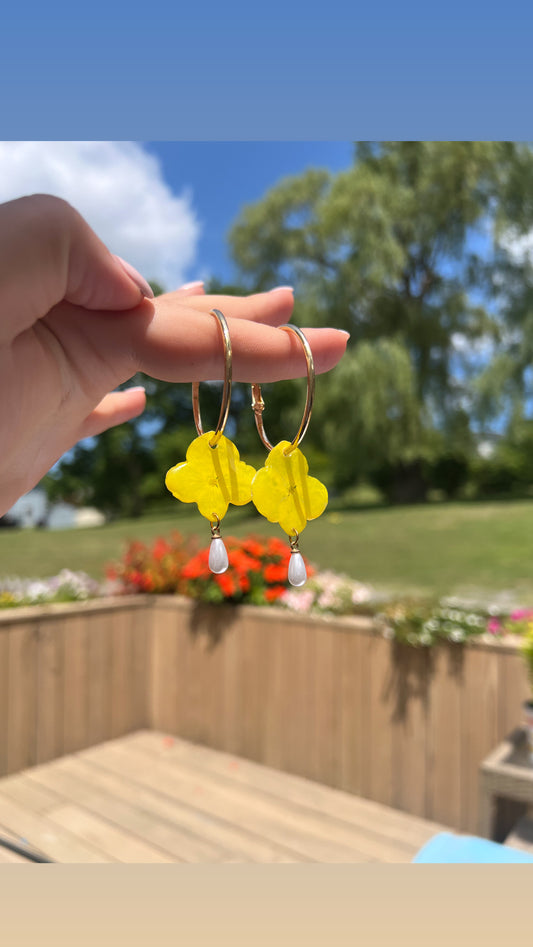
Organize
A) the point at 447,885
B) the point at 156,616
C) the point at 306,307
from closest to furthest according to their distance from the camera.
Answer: the point at 447,885 → the point at 156,616 → the point at 306,307

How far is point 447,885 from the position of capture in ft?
2.18

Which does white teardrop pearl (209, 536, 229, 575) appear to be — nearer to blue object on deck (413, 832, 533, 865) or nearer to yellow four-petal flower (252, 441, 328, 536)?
yellow four-petal flower (252, 441, 328, 536)

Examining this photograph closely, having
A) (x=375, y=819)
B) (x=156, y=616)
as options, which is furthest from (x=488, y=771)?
(x=156, y=616)

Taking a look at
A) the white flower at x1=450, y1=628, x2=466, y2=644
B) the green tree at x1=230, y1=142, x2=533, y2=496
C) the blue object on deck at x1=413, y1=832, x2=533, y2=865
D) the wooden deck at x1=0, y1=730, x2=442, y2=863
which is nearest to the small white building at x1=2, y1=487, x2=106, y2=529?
the green tree at x1=230, y1=142, x2=533, y2=496

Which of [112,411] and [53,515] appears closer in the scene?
[112,411]

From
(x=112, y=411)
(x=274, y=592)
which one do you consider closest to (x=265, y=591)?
(x=274, y=592)

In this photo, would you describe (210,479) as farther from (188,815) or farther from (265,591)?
(265,591)

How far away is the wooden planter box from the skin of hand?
1.76 m

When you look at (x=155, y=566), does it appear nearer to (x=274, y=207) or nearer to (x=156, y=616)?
(x=156, y=616)

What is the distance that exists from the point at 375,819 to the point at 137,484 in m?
7.85

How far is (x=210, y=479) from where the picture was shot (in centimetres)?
37

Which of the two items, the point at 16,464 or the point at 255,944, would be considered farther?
the point at 255,944

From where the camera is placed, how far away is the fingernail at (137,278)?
322mm

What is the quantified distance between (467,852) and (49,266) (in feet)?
4.37
